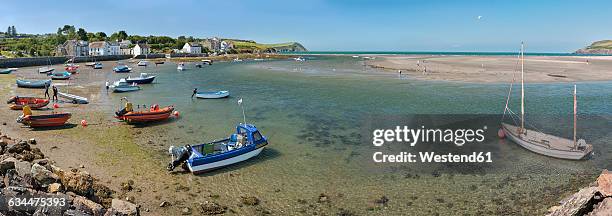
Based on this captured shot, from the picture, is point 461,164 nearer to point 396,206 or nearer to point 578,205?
point 396,206

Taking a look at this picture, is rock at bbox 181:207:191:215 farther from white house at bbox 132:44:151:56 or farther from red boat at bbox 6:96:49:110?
white house at bbox 132:44:151:56

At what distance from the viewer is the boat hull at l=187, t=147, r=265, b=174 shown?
645 inches

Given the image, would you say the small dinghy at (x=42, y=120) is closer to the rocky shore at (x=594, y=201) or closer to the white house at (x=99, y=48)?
the rocky shore at (x=594, y=201)

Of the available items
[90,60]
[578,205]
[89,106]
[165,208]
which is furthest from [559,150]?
[90,60]

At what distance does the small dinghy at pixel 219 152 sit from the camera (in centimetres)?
1653

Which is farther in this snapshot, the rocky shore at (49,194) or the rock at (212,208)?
the rock at (212,208)

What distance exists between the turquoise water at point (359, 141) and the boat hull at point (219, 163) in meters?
0.35

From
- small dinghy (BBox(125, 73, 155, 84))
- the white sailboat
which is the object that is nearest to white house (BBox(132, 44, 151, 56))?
small dinghy (BBox(125, 73, 155, 84))

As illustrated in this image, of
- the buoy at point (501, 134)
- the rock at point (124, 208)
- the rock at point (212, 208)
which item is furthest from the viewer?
the buoy at point (501, 134)

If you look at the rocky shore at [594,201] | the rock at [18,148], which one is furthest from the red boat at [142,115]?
the rocky shore at [594,201]

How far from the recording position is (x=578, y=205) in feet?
35.0

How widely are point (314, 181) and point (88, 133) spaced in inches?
615

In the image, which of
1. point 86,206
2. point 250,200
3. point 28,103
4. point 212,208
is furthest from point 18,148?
point 28,103

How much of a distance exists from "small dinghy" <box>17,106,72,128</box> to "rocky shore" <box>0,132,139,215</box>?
1212 centimetres
